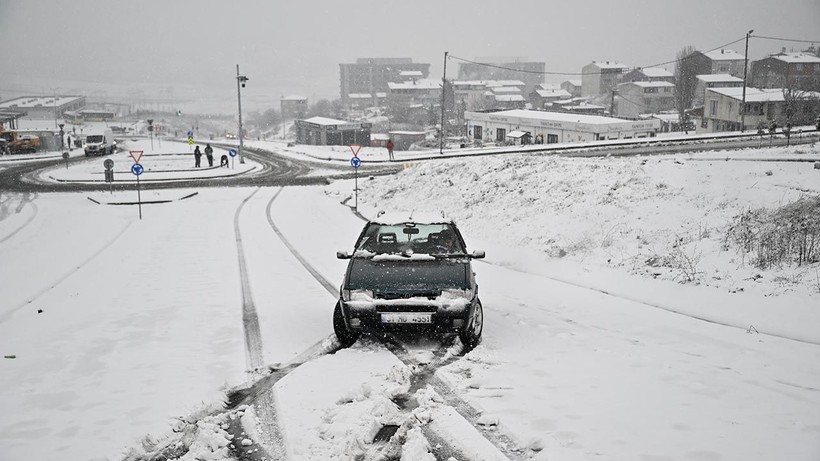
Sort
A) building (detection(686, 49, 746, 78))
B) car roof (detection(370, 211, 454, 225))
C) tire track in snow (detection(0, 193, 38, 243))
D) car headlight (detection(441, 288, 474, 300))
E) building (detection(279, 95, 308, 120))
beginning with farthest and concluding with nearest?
building (detection(279, 95, 308, 120)) → building (detection(686, 49, 746, 78)) → tire track in snow (detection(0, 193, 38, 243)) → car roof (detection(370, 211, 454, 225)) → car headlight (detection(441, 288, 474, 300))

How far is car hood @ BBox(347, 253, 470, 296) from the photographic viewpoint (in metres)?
7.59

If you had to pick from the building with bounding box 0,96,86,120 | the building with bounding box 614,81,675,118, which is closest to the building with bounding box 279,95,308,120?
the building with bounding box 0,96,86,120

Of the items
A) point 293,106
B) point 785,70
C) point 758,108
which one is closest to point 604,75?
point 785,70

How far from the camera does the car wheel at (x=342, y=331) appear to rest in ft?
25.9

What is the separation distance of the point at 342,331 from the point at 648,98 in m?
110

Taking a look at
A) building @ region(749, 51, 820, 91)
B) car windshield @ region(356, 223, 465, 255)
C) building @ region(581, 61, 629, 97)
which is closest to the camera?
car windshield @ region(356, 223, 465, 255)

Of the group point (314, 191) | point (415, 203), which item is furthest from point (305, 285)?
point (314, 191)

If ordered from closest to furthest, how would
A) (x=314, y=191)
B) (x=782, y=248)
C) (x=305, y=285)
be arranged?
(x=782, y=248)
(x=305, y=285)
(x=314, y=191)

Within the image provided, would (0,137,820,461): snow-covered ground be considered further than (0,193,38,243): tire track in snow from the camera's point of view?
No

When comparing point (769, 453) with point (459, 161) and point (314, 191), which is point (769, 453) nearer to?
point (459, 161)

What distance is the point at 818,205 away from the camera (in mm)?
12211

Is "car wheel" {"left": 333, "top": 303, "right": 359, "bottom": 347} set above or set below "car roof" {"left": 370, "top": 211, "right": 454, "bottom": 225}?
below

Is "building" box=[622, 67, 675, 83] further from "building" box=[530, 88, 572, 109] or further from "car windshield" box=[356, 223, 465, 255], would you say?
"car windshield" box=[356, 223, 465, 255]

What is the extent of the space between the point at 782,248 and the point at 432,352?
24.3 feet
